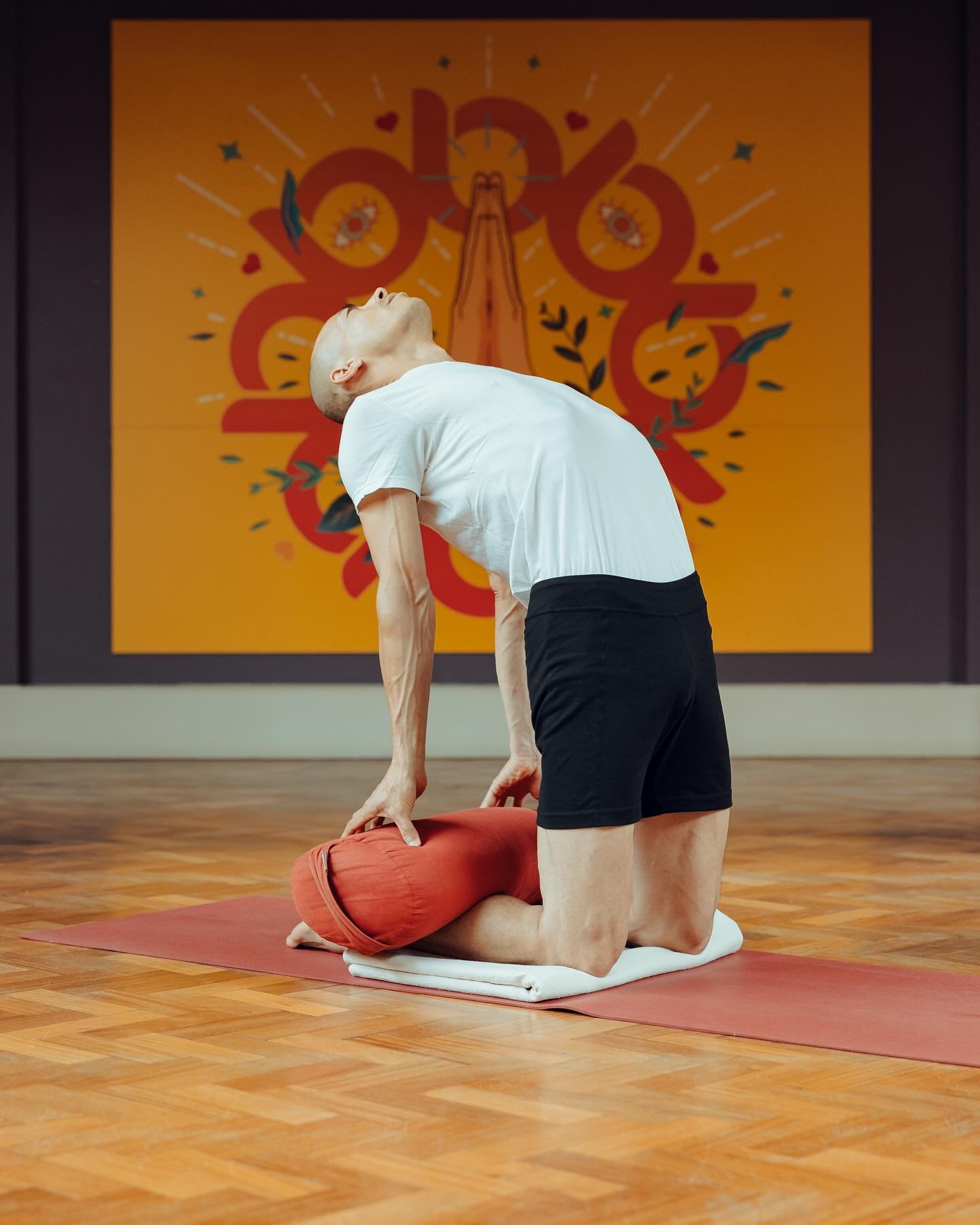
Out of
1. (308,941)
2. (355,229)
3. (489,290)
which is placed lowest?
(308,941)

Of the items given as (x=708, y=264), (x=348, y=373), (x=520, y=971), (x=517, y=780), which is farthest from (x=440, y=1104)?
(x=708, y=264)

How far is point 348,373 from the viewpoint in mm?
2623

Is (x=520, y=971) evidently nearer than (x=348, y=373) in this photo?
Yes

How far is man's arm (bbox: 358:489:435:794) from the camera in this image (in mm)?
2445

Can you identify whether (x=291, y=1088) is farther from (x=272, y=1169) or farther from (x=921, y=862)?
(x=921, y=862)

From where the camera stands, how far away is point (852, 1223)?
1.40 metres

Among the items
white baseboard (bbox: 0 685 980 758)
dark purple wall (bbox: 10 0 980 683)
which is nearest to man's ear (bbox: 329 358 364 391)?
white baseboard (bbox: 0 685 980 758)

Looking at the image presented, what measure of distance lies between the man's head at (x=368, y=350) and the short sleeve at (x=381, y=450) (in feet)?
0.49

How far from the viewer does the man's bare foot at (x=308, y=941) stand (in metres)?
2.71

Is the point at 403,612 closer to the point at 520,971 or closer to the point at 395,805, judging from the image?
the point at 395,805

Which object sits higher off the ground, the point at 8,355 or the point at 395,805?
the point at 8,355

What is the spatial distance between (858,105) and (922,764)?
2.77m

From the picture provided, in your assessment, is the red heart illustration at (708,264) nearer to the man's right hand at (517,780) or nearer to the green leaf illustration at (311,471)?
the green leaf illustration at (311,471)

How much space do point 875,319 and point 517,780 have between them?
4750mm
